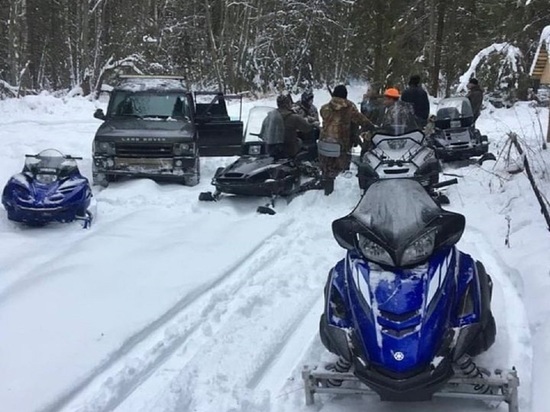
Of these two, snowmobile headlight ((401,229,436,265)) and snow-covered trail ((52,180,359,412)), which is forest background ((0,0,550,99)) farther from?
snowmobile headlight ((401,229,436,265))

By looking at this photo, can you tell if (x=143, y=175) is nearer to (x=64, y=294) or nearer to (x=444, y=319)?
(x=64, y=294)

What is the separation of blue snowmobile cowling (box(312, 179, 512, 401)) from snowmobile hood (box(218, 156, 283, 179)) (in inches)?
216

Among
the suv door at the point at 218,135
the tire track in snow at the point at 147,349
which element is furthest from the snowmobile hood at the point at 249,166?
the tire track in snow at the point at 147,349

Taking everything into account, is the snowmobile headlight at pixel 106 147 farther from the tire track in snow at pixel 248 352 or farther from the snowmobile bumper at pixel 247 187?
the tire track in snow at pixel 248 352

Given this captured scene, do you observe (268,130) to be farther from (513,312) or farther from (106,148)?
(513,312)

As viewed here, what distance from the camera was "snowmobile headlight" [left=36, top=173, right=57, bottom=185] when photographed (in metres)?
8.59

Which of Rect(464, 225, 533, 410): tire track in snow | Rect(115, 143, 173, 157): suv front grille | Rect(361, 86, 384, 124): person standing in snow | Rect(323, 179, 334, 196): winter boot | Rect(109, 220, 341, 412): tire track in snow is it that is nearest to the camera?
Rect(109, 220, 341, 412): tire track in snow

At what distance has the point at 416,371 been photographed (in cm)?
362

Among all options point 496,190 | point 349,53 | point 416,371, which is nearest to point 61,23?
point 349,53

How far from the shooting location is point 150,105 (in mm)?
11953

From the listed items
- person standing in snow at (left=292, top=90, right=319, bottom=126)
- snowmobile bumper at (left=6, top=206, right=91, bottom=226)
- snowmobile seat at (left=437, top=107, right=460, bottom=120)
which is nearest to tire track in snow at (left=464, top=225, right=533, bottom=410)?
snowmobile bumper at (left=6, top=206, right=91, bottom=226)

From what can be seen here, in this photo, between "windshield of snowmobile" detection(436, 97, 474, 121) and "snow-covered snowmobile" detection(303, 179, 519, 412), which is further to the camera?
"windshield of snowmobile" detection(436, 97, 474, 121)

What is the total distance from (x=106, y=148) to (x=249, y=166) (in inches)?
102

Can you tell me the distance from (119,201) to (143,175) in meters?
1.15
